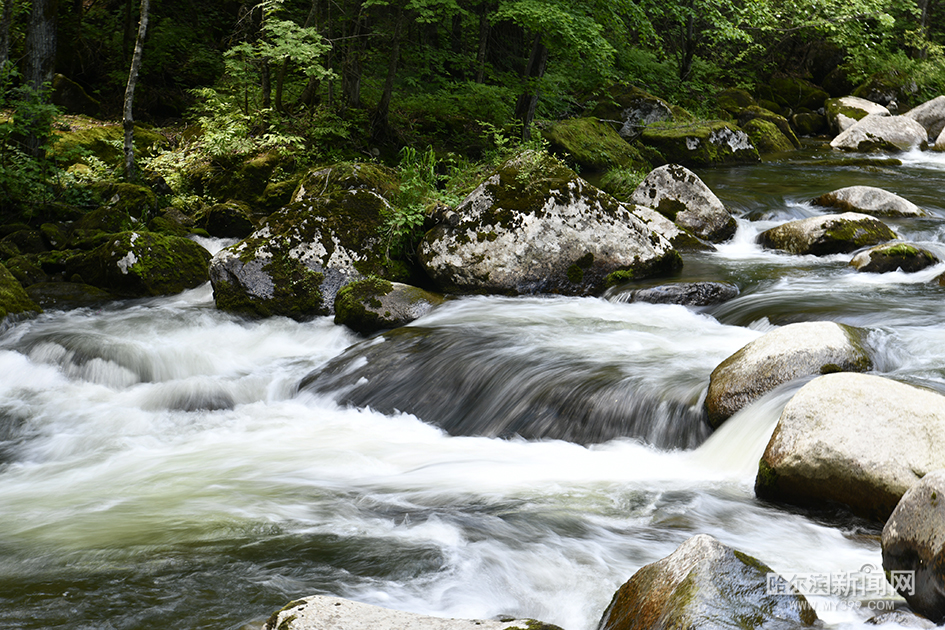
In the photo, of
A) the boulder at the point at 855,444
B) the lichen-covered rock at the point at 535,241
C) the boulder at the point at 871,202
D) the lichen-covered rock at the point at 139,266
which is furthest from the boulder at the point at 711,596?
the boulder at the point at 871,202

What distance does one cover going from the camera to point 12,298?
7.52 metres

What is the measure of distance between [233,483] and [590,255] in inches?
194

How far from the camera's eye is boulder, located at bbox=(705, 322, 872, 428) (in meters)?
4.80

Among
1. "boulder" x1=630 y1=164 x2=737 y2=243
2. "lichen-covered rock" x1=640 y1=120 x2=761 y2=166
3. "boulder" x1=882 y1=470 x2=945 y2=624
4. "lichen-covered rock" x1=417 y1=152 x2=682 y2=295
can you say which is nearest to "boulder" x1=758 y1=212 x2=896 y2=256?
"boulder" x1=630 y1=164 x2=737 y2=243

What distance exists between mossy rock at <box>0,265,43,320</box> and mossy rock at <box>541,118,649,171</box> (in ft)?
29.5

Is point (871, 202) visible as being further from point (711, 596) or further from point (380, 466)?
point (711, 596)

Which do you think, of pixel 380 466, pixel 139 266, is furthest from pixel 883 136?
pixel 380 466

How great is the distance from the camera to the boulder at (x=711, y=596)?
2439mm

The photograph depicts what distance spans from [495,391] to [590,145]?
31.4 ft

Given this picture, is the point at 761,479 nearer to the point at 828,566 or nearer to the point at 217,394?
→ the point at 828,566

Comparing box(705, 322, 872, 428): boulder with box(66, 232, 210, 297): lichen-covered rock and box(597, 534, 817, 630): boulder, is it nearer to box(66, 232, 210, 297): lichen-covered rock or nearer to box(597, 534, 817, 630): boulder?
box(597, 534, 817, 630): boulder

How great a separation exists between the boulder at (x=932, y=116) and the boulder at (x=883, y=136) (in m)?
0.90

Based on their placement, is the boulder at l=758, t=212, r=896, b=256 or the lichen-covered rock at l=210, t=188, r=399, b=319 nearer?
the lichen-covered rock at l=210, t=188, r=399, b=319

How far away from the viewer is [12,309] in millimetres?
7465
